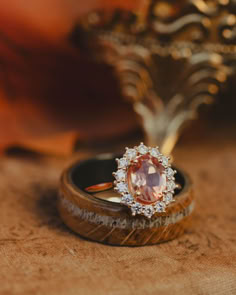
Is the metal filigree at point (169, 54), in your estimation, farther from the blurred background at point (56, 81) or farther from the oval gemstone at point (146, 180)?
the oval gemstone at point (146, 180)

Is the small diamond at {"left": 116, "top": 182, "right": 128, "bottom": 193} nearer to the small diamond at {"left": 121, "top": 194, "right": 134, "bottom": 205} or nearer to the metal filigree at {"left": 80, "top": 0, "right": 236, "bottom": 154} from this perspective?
the small diamond at {"left": 121, "top": 194, "right": 134, "bottom": 205}

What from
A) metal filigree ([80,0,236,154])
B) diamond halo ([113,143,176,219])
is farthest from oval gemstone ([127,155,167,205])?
metal filigree ([80,0,236,154])

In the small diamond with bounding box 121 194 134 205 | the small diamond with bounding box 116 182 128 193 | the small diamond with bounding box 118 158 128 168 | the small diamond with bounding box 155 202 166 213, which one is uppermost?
the small diamond with bounding box 118 158 128 168

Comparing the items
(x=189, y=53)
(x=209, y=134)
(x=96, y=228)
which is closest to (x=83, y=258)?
(x=96, y=228)

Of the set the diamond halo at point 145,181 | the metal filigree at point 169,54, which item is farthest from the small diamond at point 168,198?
the metal filigree at point 169,54

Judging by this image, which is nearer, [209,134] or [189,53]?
[189,53]

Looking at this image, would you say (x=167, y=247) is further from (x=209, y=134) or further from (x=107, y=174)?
(x=209, y=134)
